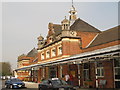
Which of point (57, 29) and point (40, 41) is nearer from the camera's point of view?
point (57, 29)

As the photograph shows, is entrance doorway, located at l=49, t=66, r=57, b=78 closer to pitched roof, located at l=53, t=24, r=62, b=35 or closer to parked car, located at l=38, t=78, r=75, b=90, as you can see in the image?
pitched roof, located at l=53, t=24, r=62, b=35

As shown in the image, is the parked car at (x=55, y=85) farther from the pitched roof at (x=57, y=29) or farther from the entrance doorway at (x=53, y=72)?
the pitched roof at (x=57, y=29)

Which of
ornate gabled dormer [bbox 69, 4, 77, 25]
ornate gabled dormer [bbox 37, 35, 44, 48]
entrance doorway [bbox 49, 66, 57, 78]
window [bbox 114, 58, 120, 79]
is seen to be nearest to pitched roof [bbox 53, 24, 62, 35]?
ornate gabled dormer [bbox 69, 4, 77, 25]

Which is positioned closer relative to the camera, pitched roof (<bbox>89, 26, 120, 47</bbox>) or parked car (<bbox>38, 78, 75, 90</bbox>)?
parked car (<bbox>38, 78, 75, 90</bbox>)

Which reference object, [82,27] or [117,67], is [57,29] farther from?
[117,67]

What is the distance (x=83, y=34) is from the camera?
38094 mm

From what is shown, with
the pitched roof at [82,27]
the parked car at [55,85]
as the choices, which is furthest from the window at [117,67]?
the pitched roof at [82,27]

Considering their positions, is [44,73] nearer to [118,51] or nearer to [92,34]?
[92,34]

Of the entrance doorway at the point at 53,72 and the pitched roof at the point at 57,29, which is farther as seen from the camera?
the pitched roof at the point at 57,29

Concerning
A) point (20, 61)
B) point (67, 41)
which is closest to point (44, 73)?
point (67, 41)

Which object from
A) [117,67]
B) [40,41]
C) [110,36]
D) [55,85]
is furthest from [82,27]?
[55,85]

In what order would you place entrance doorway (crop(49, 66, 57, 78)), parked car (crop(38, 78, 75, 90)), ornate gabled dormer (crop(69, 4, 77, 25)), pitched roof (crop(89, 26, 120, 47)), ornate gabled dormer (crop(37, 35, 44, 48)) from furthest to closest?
ornate gabled dormer (crop(69, 4, 77, 25))
ornate gabled dormer (crop(37, 35, 44, 48))
entrance doorway (crop(49, 66, 57, 78))
pitched roof (crop(89, 26, 120, 47))
parked car (crop(38, 78, 75, 90))

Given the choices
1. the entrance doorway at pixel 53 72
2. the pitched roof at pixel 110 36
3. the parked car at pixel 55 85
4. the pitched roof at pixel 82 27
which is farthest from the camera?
the pitched roof at pixel 82 27

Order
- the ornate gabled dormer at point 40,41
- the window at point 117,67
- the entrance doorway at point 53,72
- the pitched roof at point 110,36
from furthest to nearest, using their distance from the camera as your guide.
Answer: the ornate gabled dormer at point 40,41
the entrance doorway at point 53,72
the pitched roof at point 110,36
the window at point 117,67
